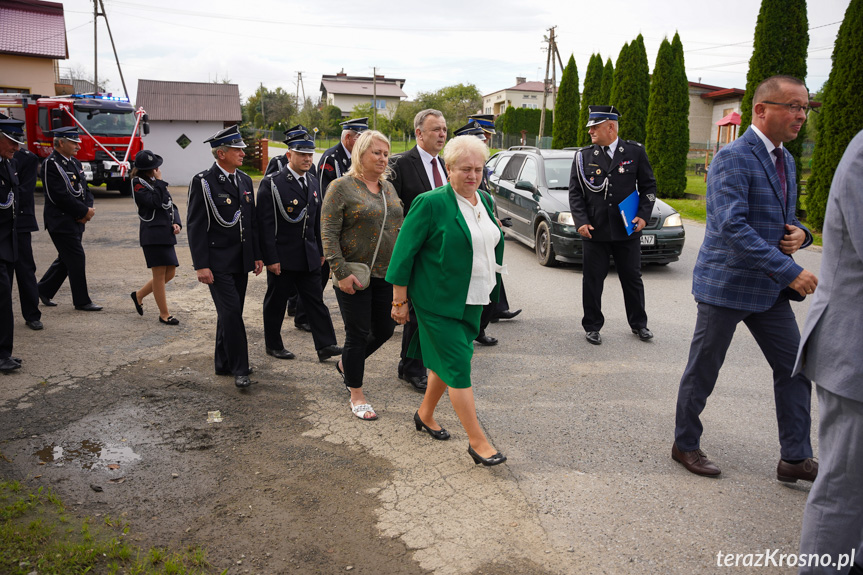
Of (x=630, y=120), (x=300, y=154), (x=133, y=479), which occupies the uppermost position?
(x=630, y=120)

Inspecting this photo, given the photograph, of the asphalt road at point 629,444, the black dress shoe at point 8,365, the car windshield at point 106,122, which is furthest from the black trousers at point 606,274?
the car windshield at point 106,122

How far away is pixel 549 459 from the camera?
3.97 meters

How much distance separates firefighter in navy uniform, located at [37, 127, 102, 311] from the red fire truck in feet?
47.0

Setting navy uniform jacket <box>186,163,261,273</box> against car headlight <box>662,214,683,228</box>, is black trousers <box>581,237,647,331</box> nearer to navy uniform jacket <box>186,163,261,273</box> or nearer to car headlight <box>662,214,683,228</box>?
navy uniform jacket <box>186,163,261,273</box>

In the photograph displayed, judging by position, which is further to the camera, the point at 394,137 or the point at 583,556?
the point at 394,137

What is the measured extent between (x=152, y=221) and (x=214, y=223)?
204 cm

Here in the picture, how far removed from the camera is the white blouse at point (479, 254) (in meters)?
3.86

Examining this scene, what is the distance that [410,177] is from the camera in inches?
218

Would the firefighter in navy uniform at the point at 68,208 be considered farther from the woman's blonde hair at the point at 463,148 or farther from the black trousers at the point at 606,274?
the black trousers at the point at 606,274

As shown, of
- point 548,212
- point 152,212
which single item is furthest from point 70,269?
point 548,212

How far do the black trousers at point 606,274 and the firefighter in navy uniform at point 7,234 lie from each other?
5.14 metres

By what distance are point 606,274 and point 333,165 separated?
9.84ft

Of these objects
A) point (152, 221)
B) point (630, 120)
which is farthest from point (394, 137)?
point (152, 221)

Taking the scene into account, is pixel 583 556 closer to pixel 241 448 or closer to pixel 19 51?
pixel 241 448
